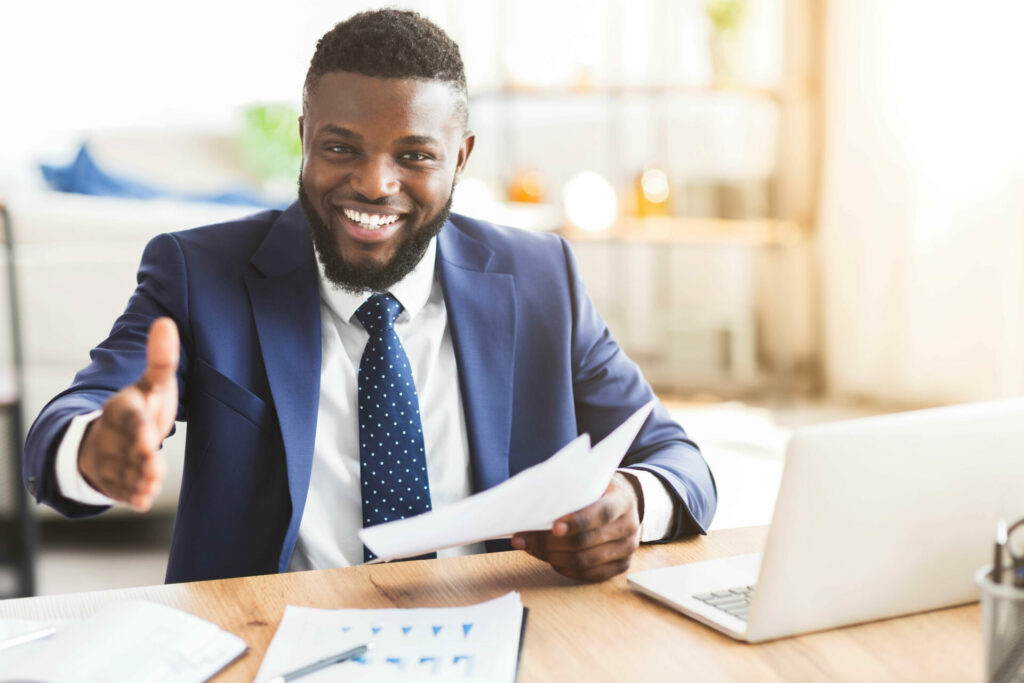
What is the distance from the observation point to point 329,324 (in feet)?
4.29

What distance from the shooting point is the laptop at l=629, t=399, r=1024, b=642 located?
0.81 metres

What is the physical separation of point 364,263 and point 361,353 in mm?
109

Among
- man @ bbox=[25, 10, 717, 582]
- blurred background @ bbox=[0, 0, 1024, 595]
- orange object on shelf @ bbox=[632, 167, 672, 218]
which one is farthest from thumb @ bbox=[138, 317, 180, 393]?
orange object on shelf @ bbox=[632, 167, 672, 218]

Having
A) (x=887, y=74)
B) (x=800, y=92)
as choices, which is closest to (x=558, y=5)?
(x=800, y=92)

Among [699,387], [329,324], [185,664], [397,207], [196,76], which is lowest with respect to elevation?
[699,387]

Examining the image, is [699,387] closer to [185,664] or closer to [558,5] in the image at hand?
[558,5]

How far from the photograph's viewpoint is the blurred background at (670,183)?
8.59 ft

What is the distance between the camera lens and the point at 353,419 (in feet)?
4.18

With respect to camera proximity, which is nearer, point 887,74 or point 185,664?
point 185,664

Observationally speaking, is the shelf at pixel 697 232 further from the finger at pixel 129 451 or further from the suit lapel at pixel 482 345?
the finger at pixel 129 451

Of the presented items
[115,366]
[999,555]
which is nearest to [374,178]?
[115,366]

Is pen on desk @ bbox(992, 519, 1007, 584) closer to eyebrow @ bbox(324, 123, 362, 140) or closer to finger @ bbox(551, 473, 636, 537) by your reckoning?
finger @ bbox(551, 473, 636, 537)

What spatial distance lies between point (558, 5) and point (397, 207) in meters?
3.99

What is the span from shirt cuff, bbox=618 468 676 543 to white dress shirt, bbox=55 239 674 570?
0.80 ft
